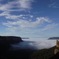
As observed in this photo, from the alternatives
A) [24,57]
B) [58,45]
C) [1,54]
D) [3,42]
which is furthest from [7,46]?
[58,45]

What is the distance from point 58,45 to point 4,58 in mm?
127947

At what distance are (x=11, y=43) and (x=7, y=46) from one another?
32.6 feet

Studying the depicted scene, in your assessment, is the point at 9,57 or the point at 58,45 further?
the point at 9,57

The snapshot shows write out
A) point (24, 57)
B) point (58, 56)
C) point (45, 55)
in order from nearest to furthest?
point (58, 56) < point (45, 55) < point (24, 57)

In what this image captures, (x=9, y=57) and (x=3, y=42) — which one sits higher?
(x=3, y=42)

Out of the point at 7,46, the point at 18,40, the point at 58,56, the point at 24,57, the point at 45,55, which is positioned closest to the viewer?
the point at 58,56

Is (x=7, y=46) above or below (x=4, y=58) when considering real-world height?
above

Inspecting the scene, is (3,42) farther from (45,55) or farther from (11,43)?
(45,55)

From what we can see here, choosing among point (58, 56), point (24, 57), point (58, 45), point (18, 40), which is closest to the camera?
point (58, 56)

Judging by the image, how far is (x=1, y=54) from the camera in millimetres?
162875

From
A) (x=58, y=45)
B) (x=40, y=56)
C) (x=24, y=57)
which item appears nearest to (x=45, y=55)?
(x=40, y=56)

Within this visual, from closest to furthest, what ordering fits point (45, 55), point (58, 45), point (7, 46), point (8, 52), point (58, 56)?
1. point (58, 56)
2. point (58, 45)
3. point (45, 55)
4. point (8, 52)
5. point (7, 46)

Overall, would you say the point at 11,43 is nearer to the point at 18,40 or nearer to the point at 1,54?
the point at 18,40

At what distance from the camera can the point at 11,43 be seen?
7534 inches
